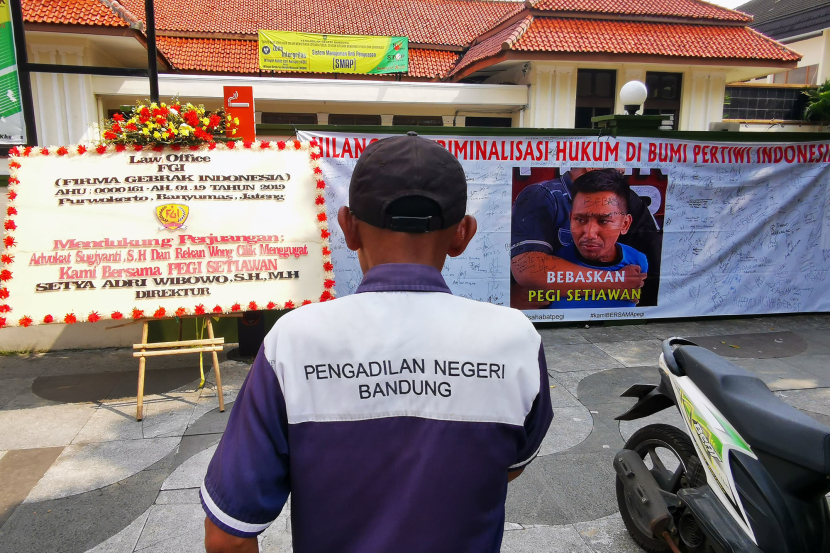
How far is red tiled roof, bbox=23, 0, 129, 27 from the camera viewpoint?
44.3 ft

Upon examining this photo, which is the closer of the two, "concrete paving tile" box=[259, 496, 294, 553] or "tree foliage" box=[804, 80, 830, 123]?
"concrete paving tile" box=[259, 496, 294, 553]

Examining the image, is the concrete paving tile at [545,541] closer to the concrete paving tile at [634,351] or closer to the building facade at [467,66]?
the concrete paving tile at [634,351]

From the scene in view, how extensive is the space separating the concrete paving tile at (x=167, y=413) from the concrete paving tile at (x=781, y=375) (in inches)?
181

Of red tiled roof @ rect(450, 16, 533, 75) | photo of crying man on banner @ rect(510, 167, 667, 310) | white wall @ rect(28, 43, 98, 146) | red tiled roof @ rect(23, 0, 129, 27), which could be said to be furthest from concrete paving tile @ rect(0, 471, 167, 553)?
red tiled roof @ rect(450, 16, 533, 75)

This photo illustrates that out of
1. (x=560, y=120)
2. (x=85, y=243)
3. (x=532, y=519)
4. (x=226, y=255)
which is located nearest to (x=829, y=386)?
(x=532, y=519)

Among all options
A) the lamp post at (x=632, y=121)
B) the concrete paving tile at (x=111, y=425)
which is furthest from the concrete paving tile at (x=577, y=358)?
the concrete paving tile at (x=111, y=425)

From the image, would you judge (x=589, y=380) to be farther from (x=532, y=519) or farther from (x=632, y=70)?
(x=632, y=70)

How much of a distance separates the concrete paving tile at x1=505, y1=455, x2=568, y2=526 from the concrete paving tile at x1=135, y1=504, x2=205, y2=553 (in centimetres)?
158

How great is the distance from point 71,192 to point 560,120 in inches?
612

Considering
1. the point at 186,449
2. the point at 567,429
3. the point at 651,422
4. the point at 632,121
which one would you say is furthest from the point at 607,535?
the point at 632,121

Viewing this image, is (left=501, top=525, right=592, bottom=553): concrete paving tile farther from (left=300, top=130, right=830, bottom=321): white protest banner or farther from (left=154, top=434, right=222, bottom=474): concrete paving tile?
(left=300, top=130, right=830, bottom=321): white protest banner

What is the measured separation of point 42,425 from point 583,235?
5186 millimetres

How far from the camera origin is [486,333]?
1.23 meters

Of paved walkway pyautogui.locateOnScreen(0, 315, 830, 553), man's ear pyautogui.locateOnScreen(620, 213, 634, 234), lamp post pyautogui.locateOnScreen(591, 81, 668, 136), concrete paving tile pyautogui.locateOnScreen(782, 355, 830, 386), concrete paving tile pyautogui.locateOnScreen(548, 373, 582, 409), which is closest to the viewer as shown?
paved walkway pyautogui.locateOnScreen(0, 315, 830, 553)
